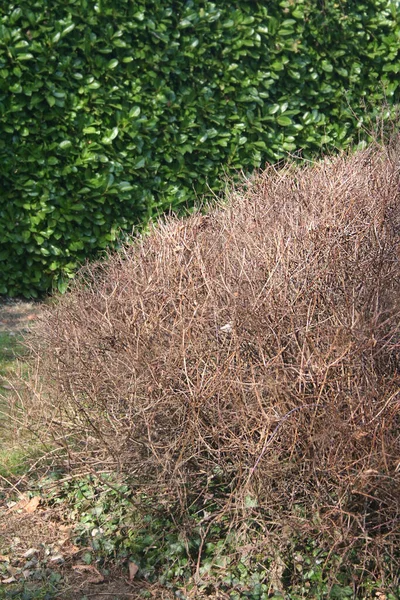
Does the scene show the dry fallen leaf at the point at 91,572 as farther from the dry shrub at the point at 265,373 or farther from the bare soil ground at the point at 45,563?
the dry shrub at the point at 265,373

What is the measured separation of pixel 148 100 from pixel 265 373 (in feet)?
13.3

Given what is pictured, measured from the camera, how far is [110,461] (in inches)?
140

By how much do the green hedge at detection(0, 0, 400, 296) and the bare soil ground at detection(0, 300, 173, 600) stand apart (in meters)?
3.00

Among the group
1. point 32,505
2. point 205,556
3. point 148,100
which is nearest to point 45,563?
point 32,505

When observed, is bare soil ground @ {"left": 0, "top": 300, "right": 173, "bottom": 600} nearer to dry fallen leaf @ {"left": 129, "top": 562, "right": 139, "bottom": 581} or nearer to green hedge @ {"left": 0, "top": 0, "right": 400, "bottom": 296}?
dry fallen leaf @ {"left": 129, "top": 562, "right": 139, "bottom": 581}

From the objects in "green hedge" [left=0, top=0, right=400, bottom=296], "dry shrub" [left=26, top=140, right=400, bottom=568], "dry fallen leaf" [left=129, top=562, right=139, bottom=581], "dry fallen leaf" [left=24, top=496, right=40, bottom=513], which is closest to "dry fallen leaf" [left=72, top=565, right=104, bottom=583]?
"dry fallen leaf" [left=129, top=562, right=139, bottom=581]

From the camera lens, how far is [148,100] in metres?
6.63

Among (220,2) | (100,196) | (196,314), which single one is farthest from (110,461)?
(220,2)

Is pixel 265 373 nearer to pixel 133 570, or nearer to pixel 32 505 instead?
pixel 133 570

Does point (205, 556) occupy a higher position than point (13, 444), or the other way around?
point (13, 444)

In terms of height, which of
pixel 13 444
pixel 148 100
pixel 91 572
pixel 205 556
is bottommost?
pixel 205 556

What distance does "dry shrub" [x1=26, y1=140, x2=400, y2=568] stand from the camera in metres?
3.07

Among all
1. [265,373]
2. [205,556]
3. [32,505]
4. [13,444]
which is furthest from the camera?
[13,444]

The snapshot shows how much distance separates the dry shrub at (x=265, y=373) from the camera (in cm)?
307
